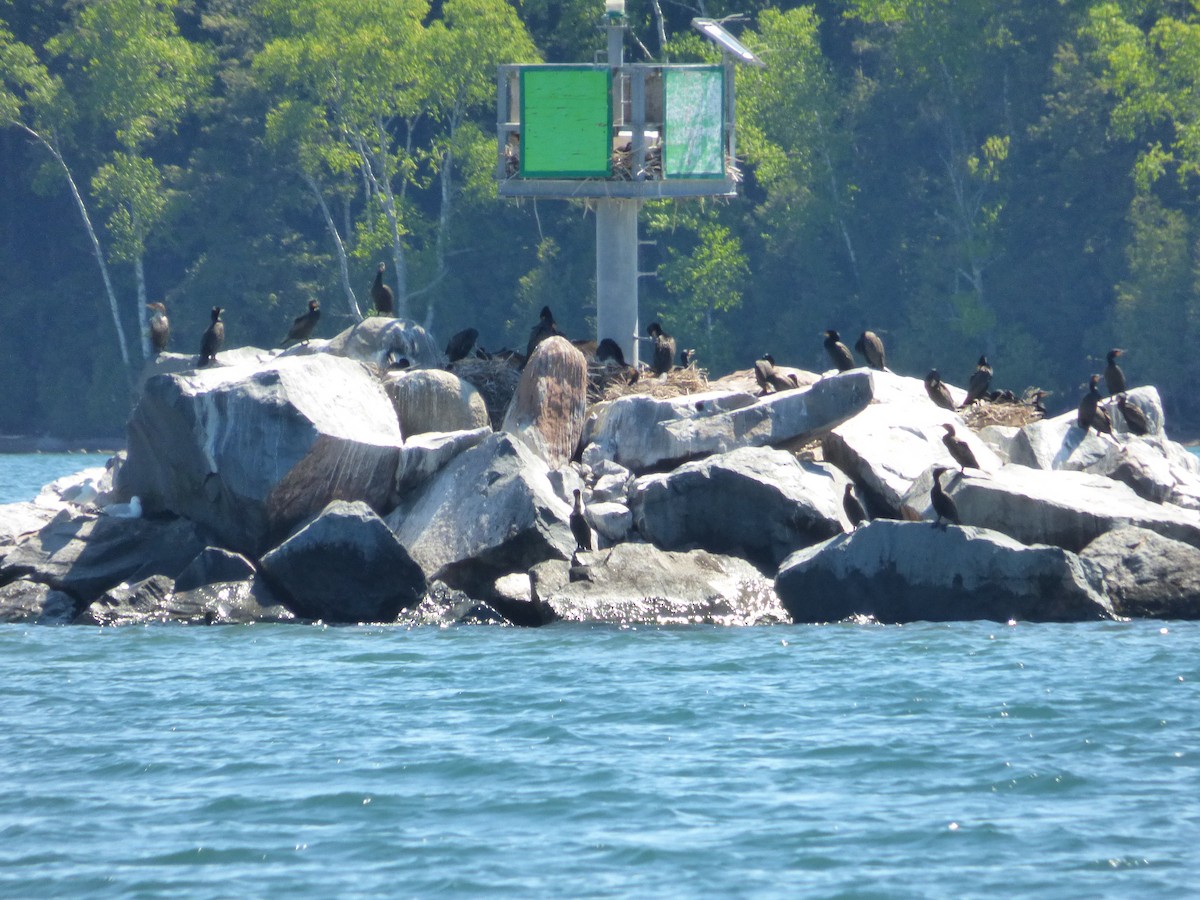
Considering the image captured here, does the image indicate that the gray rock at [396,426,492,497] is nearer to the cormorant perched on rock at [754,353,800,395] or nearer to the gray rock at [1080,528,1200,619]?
the cormorant perched on rock at [754,353,800,395]

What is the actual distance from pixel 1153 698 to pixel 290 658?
6.93m

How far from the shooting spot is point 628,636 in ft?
52.9

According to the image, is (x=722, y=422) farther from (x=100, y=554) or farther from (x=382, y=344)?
(x=100, y=554)

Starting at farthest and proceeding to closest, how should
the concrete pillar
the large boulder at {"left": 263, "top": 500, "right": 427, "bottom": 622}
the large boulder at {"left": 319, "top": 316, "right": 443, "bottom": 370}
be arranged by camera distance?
the concrete pillar → the large boulder at {"left": 319, "top": 316, "right": 443, "bottom": 370} → the large boulder at {"left": 263, "top": 500, "right": 427, "bottom": 622}

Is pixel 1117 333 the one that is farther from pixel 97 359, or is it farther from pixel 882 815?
pixel 882 815

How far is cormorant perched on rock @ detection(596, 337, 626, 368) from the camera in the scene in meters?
22.0

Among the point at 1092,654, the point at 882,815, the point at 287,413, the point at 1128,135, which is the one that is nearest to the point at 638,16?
the point at 1128,135

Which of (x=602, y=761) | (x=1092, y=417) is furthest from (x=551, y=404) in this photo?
(x=602, y=761)

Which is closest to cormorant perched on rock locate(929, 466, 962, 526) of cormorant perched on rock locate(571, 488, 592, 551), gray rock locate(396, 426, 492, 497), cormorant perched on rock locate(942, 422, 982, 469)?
cormorant perched on rock locate(942, 422, 982, 469)

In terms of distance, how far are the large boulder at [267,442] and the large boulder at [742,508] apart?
280 cm

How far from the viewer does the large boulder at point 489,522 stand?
17.1 m

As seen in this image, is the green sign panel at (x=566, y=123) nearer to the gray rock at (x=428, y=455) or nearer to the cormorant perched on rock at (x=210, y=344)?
the cormorant perched on rock at (x=210, y=344)

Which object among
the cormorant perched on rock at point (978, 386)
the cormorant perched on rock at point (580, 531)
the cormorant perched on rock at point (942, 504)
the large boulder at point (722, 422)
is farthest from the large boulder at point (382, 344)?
the cormorant perched on rock at point (942, 504)

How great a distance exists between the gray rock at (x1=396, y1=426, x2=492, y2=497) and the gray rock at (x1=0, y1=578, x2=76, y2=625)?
338cm
